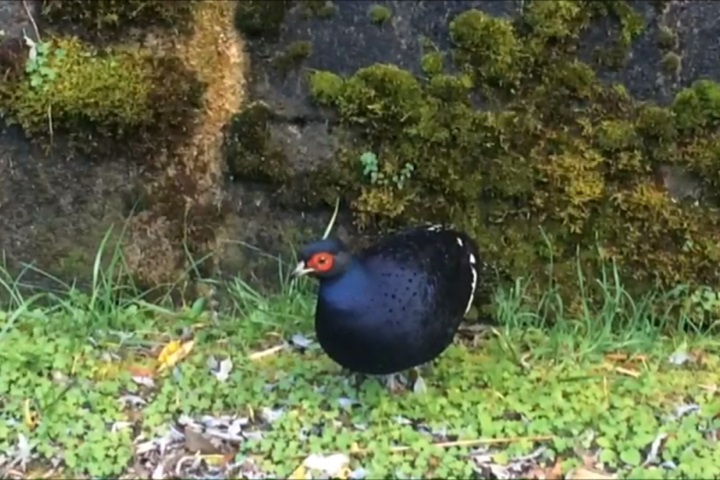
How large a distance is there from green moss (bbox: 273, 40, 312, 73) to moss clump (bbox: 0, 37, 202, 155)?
0.35 meters

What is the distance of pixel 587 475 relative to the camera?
3.30 meters

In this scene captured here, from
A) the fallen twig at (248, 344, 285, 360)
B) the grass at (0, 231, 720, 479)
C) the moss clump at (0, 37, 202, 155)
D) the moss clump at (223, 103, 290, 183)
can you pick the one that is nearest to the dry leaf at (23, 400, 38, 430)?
the grass at (0, 231, 720, 479)

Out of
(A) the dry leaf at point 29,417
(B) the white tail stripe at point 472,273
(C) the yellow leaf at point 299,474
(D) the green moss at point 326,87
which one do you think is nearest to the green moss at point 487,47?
(D) the green moss at point 326,87

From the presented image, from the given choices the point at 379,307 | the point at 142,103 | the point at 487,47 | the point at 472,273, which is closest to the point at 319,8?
the point at 487,47

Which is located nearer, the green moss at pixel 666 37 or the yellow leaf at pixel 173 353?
the yellow leaf at pixel 173 353

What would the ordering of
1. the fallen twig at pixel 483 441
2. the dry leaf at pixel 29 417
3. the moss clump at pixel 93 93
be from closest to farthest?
the fallen twig at pixel 483 441 < the dry leaf at pixel 29 417 < the moss clump at pixel 93 93

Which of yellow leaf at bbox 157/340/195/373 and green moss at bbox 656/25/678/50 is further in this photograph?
green moss at bbox 656/25/678/50

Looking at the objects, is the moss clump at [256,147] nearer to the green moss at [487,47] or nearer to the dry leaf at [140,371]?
the green moss at [487,47]

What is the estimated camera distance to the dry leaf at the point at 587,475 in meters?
3.29

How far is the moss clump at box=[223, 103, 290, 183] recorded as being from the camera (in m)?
4.39

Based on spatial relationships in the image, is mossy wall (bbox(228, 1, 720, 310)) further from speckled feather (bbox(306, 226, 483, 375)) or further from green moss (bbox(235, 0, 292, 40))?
speckled feather (bbox(306, 226, 483, 375))

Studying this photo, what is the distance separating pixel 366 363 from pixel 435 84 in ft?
4.32

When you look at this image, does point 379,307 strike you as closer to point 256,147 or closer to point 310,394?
point 310,394

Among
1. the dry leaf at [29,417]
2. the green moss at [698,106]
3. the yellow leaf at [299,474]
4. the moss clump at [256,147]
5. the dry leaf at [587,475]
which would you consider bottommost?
the dry leaf at [29,417]
